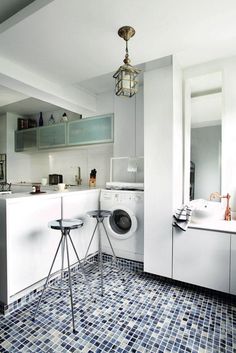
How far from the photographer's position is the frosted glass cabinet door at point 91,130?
319cm

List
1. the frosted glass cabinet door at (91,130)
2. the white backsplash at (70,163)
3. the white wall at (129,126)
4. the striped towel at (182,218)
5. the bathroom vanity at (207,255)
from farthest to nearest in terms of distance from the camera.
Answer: the white backsplash at (70,163), the frosted glass cabinet door at (91,130), the white wall at (129,126), the striped towel at (182,218), the bathroom vanity at (207,255)

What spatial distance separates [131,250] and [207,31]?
2.36m

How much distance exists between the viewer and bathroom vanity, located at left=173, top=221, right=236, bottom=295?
6.10 ft

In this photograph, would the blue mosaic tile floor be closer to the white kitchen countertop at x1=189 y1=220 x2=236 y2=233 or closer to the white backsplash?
the white kitchen countertop at x1=189 y1=220 x2=236 y2=233

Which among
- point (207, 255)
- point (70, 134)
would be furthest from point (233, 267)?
point (70, 134)

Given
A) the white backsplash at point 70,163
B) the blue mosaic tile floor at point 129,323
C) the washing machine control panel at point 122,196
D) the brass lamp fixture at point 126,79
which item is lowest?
the blue mosaic tile floor at point 129,323

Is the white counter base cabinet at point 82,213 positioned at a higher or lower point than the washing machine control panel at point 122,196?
lower

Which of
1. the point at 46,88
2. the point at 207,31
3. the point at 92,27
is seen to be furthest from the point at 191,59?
the point at 46,88

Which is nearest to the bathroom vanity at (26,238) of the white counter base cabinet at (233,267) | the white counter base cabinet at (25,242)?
the white counter base cabinet at (25,242)

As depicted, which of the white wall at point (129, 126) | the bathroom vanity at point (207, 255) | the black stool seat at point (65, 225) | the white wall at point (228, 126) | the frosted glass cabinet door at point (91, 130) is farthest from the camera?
the frosted glass cabinet door at point (91, 130)

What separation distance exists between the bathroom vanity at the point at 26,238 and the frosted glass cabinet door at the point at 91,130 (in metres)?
1.19

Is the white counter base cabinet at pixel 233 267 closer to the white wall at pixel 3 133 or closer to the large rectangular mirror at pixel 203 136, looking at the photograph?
the large rectangular mirror at pixel 203 136

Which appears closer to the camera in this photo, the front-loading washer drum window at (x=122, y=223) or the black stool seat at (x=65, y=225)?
the black stool seat at (x=65, y=225)

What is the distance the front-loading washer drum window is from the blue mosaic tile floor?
0.61 meters
